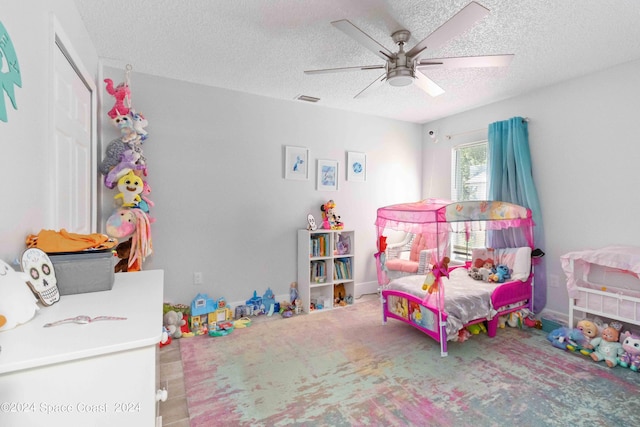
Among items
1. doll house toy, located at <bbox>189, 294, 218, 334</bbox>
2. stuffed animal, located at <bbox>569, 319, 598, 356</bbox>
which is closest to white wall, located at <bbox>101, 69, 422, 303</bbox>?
doll house toy, located at <bbox>189, 294, 218, 334</bbox>

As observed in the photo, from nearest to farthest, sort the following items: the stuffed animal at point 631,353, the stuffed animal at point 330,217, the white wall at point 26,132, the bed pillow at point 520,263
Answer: the white wall at point 26,132, the stuffed animal at point 631,353, the bed pillow at point 520,263, the stuffed animal at point 330,217

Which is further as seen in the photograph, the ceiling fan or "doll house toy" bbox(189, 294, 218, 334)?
"doll house toy" bbox(189, 294, 218, 334)

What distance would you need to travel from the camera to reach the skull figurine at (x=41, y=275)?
38.5 inches

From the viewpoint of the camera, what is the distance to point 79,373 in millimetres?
718

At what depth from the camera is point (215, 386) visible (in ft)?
7.17

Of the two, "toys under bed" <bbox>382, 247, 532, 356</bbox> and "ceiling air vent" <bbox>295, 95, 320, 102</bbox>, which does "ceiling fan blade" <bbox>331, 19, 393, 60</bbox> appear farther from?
"toys under bed" <bbox>382, 247, 532, 356</bbox>

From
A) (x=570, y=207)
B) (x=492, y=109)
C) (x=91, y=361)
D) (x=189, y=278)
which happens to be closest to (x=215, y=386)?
(x=189, y=278)

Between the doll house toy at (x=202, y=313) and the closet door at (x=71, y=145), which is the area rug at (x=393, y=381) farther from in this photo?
the closet door at (x=71, y=145)

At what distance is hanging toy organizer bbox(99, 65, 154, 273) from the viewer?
252 centimetres

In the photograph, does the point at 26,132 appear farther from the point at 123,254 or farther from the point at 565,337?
the point at 565,337

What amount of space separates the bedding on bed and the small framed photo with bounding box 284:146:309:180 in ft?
5.71

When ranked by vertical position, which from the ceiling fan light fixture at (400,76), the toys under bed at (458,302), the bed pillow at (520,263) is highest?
the ceiling fan light fixture at (400,76)

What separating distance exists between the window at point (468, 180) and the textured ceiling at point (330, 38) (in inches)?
37.6

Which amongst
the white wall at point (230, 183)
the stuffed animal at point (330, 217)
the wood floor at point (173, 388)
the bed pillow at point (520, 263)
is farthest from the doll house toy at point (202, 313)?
the bed pillow at point (520, 263)
